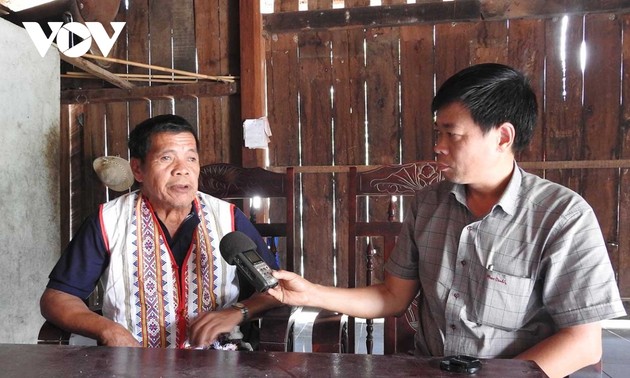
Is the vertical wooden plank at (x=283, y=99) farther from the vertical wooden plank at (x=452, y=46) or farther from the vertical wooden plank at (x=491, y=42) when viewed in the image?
the vertical wooden plank at (x=491, y=42)

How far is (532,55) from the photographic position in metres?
3.09

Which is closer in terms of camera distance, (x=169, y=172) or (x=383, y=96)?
(x=169, y=172)

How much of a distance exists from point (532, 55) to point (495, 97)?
217 cm

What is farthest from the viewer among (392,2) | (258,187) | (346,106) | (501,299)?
(346,106)

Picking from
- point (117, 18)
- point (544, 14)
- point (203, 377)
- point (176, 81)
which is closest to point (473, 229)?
point (203, 377)

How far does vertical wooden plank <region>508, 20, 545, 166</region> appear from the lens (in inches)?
121

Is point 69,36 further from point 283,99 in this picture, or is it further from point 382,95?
point 382,95

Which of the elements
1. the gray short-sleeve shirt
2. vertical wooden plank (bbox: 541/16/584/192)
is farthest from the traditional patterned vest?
vertical wooden plank (bbox: 541/16/584/192)

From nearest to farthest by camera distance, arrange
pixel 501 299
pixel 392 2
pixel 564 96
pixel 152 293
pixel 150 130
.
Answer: pixel 501 299
pixel 152 293
pixel 150 130
pixel 564 96
pixel 392 2

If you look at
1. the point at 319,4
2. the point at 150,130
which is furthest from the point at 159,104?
the point at 150,130

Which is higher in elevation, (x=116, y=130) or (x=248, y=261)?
(x=116, y=130)

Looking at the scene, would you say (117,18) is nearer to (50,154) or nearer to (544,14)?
(50,154)

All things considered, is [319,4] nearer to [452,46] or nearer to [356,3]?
[356,3]

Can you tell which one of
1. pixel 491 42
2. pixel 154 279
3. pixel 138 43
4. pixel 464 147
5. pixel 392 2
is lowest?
pixel 154 279
